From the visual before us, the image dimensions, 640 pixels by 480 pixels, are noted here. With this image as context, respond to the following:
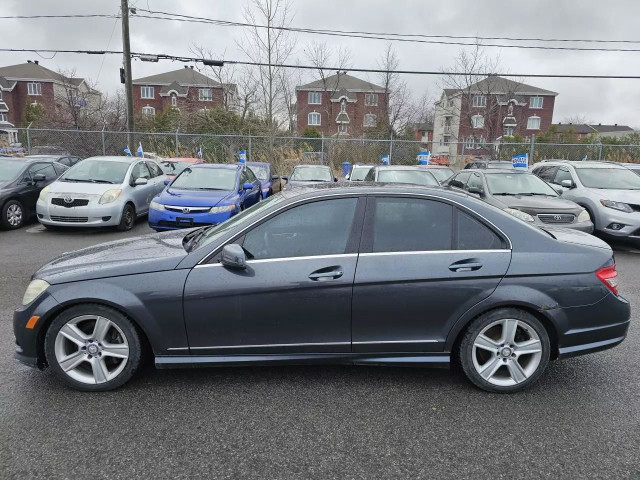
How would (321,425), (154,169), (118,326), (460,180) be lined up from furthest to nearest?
1. (154,169)
2. (460,180)
3. (118,326)
4. (321,425)

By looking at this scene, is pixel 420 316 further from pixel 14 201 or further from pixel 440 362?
pixel 14 201

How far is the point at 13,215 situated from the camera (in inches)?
370

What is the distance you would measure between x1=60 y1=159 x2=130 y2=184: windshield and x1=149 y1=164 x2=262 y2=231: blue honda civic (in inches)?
55.4

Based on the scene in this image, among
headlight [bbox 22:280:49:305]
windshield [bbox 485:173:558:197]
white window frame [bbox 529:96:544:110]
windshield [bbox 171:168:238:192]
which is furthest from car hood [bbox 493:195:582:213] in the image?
white window frame [bbox 529:96:544:110]

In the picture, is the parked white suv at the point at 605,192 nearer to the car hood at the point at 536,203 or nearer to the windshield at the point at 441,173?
the car hood at the point at 536,203

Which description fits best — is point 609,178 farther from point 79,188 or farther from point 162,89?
point 162,89

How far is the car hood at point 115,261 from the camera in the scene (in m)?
3.11

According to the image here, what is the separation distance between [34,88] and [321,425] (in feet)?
210

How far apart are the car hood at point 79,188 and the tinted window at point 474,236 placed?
8.15 meters

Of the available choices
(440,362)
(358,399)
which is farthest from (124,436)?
(440,362)

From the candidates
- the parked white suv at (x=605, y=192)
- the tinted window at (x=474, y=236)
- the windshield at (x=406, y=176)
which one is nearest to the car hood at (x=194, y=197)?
the windshield at (x=406, y=176)

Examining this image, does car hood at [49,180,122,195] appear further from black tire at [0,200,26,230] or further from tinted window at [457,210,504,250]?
tinted window at [457,210,504,250]

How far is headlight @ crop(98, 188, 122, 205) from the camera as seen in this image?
29.8 ft

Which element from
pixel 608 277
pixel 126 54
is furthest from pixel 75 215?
pixel 126 54
